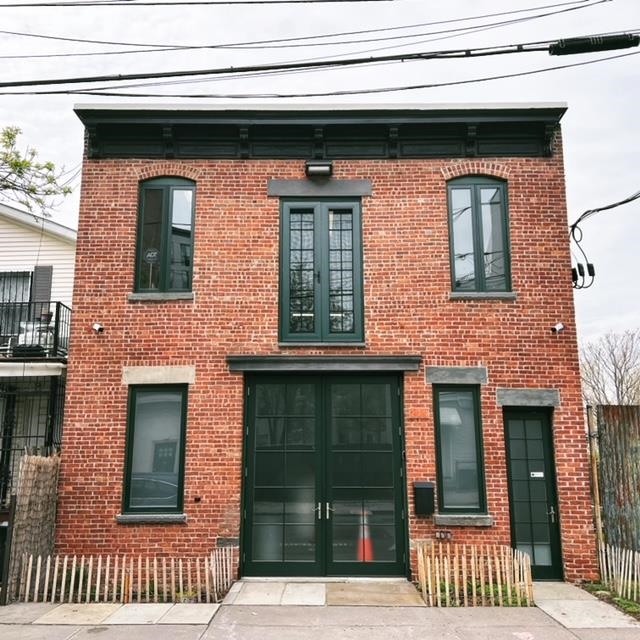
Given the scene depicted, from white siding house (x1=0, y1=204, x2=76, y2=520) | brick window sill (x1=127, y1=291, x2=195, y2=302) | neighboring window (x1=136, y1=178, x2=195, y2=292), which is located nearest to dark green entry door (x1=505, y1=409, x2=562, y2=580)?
brick window sill (x1=127, y1=291, x2=195, y2=302)

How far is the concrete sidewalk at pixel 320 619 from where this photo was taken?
288 inches

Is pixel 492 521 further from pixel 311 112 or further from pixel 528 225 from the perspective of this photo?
pixel 311 112

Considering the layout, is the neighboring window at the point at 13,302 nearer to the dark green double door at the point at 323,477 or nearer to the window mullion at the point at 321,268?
the dark green double door at the point at 323,477

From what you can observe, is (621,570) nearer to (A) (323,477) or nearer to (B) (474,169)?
(A) (323,477)

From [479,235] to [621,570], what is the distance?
5.72 m

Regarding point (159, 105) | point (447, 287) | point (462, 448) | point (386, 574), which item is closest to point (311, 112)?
point (159, 105)

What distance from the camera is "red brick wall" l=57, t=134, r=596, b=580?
9.87m

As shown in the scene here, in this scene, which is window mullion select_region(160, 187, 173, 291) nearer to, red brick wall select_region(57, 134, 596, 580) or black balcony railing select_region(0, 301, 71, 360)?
red brick wall select_region(57, 134, 596, 580)

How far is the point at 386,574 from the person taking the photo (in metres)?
9.73

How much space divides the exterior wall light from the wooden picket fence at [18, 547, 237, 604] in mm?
6447

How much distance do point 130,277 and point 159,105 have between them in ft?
10.1

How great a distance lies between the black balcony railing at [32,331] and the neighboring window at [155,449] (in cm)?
319

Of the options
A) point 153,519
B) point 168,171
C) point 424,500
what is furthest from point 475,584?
point 168,171

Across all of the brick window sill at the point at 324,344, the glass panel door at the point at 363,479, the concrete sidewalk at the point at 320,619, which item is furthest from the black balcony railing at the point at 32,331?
the glass panel door at the point at 363,479
